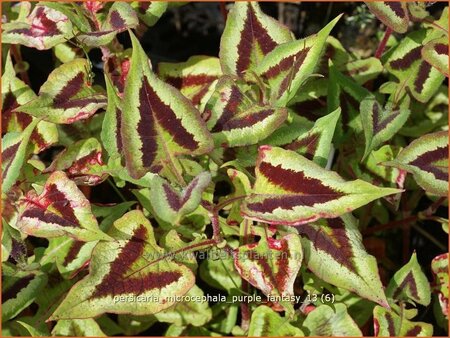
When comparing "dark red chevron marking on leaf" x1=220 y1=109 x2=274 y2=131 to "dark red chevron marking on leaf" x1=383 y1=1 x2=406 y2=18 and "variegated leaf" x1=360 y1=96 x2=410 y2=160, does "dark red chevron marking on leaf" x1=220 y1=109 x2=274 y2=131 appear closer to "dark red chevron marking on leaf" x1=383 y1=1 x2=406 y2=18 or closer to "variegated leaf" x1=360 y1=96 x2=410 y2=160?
"variegated leaf" x1=360 y1=96 x2=410 y2=160

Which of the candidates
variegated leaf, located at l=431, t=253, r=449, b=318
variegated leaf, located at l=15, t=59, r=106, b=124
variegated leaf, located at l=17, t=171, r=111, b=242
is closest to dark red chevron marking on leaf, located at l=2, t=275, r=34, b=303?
variegated leaf, located at l=17, t=171, r=111, b=242

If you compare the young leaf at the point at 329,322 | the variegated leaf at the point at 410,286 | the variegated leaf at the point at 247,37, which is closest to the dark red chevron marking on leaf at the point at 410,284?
the variegated leaf at the point at 410,286

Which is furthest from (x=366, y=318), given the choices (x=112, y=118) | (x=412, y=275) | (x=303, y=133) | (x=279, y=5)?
(x=279, y=5)

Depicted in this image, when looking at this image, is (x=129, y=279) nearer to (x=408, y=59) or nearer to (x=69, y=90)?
(x=69, y=90)

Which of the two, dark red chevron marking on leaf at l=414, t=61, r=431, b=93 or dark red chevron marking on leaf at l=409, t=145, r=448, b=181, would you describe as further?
dark red chevron marking on leaf at l=414, t=61, r=431, b=93

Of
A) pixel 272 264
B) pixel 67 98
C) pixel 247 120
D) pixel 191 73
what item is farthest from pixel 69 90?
pixel 272 264

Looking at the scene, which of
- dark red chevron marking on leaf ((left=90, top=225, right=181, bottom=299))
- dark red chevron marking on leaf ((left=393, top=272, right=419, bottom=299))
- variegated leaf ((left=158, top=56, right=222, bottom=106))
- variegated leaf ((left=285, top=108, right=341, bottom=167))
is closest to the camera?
dark red chevron marking on leaf ((left=90, top=225, right=181, bottom=299))
